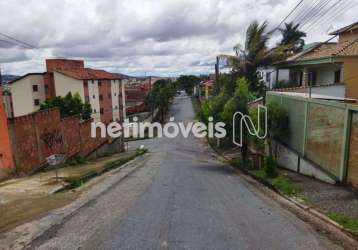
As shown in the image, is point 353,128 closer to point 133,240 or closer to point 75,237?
point 133,240

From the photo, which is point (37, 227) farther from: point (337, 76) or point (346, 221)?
point (337, 76)

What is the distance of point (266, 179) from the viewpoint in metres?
11.9

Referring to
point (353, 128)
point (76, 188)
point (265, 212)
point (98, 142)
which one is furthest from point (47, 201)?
point (98, 142)

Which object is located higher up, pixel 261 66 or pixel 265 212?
pixel 261 66

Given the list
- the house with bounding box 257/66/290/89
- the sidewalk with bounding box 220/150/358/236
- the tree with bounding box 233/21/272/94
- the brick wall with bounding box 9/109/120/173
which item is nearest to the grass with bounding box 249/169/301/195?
the sidewalk with bounding box 220/150/358/236

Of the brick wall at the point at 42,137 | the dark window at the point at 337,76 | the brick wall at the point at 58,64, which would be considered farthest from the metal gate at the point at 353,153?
the brick wall at the point at 58,64

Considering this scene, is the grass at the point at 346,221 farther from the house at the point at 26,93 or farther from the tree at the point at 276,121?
the house at the point at 26,93

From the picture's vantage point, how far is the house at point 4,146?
12398 mm

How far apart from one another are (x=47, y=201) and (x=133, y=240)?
410 cm

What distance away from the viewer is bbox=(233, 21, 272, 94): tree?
27.7 metres

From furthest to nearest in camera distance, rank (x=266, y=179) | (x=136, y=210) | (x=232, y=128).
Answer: (x=232, y=128)
(x=266, y=179)
(x=136, y=210)

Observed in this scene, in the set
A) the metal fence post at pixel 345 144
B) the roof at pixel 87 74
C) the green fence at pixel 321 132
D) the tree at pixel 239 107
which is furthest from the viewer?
the roof at pixel 87 74

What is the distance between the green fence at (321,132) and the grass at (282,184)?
42.6 inches

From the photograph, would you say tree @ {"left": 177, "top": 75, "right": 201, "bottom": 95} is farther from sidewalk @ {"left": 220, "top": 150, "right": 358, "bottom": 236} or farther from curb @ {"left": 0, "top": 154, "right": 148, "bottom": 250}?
curb @ {"left": 0, "top": 154, "right": 148, "bottom": 250}
